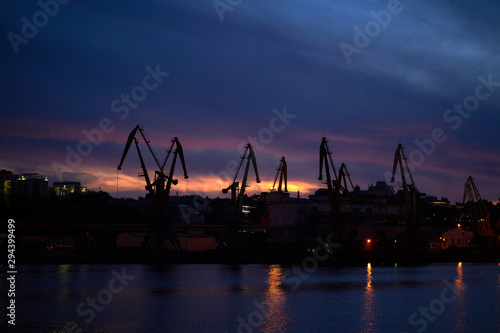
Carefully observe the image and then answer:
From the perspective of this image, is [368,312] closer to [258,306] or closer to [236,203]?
[258,306]

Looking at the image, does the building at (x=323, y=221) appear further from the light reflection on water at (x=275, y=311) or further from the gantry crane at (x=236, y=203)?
the light reflection on water at (x=275, y=311)

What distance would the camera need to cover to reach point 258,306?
41094mm

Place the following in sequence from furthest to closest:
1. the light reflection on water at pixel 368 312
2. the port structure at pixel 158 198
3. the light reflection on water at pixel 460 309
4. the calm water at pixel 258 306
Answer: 1. the port structure at pixel 158 198
2. the light reflection on water at pixel 460 309
3. the light reflection on water at pixel 368 312
4. the calm water at pixel 258 306

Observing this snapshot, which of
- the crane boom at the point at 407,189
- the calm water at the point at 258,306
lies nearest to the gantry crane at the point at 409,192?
the crane boom at the point at 407,189

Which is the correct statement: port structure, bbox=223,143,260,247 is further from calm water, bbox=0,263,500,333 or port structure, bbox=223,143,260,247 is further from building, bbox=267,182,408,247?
calm water, bbox=0,263,500,333

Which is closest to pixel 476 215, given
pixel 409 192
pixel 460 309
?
pixel 409 192

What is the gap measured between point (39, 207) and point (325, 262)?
2486 inches

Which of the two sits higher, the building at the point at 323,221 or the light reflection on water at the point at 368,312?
the building at the point at 323,221

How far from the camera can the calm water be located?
33.1 metres

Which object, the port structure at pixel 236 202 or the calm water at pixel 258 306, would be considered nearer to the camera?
the calm water at pixel 258 306

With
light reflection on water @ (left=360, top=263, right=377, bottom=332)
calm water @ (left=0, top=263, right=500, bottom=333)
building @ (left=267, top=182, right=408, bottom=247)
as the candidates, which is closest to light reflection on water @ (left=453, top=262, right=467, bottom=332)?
calm water @ (left=0, top=263, right=500, bottom=333)

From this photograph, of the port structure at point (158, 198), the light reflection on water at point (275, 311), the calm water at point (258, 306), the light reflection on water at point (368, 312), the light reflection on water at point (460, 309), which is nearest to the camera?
the light reflection on water at point (275, 311)

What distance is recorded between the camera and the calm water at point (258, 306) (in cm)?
3309

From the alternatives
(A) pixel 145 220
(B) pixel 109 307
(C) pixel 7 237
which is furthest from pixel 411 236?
(B) pixel 109 307
